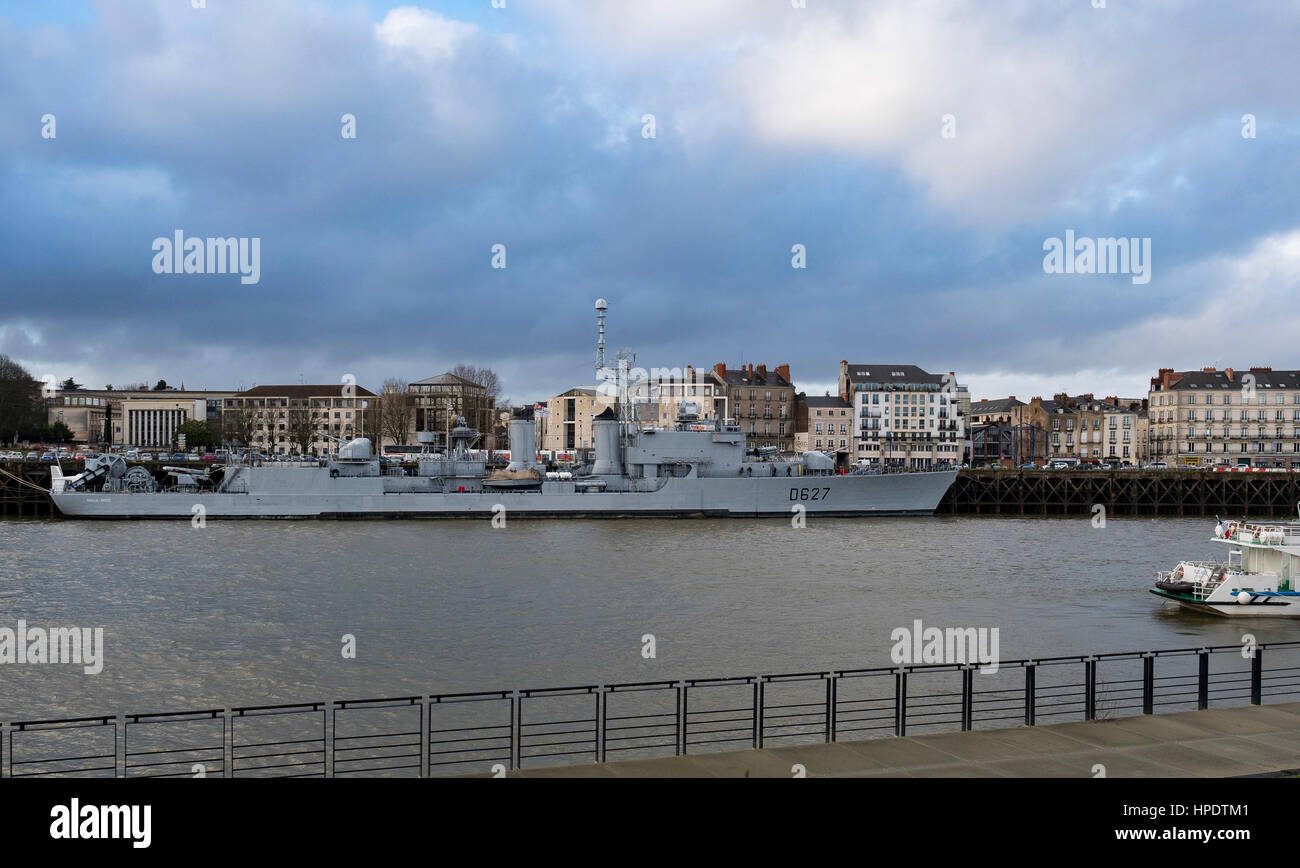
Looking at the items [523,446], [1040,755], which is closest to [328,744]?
[1040,755]

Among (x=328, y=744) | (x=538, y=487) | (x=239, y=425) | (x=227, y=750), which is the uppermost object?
(x=239, y=425)

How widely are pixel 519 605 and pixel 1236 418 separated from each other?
97.2m

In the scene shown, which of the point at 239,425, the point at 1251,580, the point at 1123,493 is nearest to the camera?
the point at 1251,580

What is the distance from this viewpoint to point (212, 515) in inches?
2106

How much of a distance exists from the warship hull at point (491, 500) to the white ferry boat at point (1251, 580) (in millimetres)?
28514

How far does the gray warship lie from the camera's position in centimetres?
5394

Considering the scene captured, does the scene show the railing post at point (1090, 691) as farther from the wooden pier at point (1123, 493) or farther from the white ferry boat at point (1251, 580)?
the wooden pier at point (1123, 493)

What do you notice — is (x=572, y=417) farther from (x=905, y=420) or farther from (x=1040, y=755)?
(x=1040, y=755)

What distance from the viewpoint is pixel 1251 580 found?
85.8 feet

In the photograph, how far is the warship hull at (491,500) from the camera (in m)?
53.7

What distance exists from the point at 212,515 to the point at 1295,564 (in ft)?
167

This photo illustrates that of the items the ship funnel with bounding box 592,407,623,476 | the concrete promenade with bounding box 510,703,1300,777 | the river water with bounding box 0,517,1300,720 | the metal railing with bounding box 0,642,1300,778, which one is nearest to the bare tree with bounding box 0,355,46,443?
the river water with bounding box 0,517,1300,720
